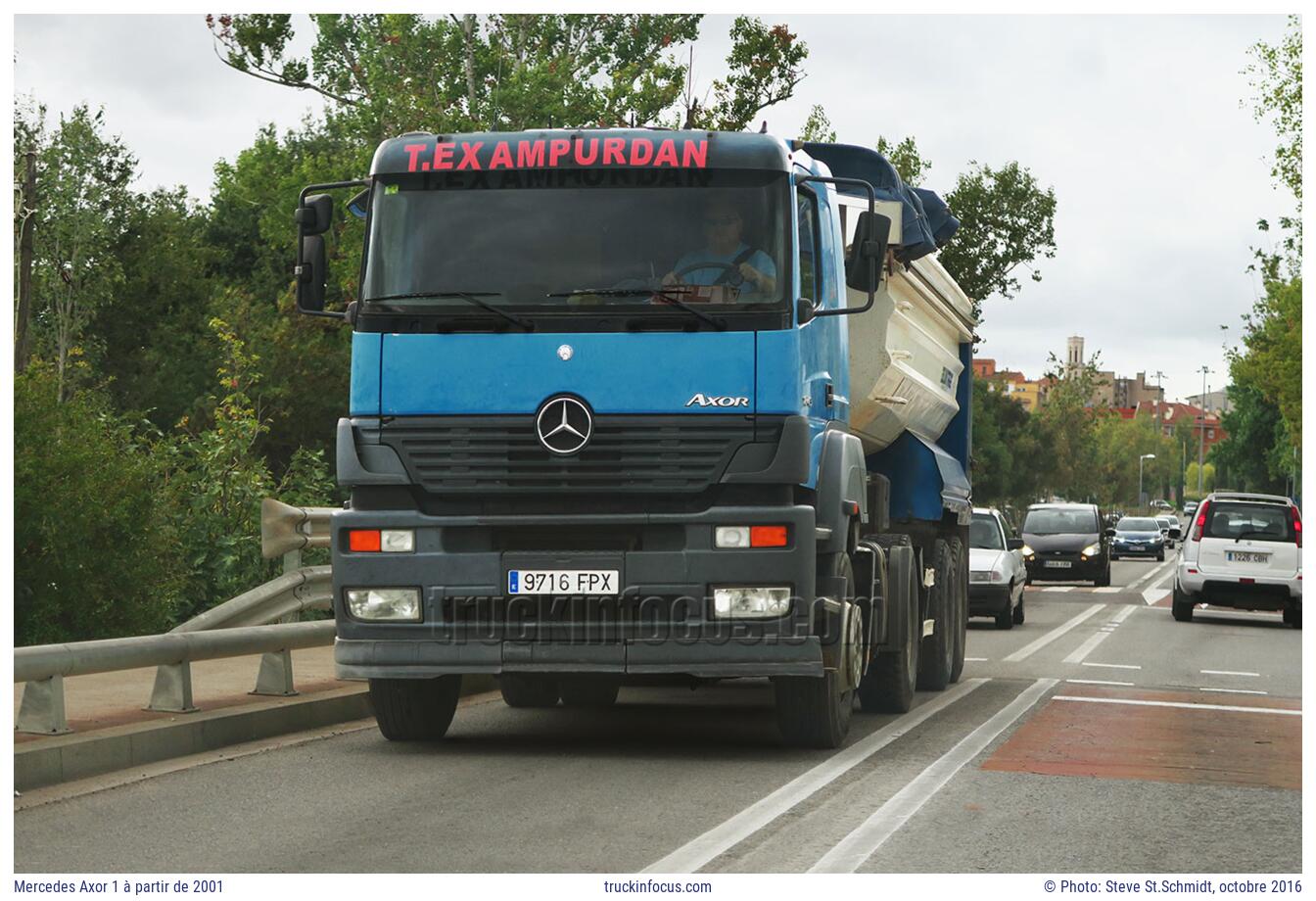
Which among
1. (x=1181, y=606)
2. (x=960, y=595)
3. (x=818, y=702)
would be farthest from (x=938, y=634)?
(x=1181, y=606)

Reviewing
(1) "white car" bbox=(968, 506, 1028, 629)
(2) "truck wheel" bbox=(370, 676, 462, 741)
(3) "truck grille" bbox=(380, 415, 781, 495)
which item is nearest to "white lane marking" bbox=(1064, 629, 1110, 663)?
(1) "white car" bbox=(968, 506, 1028, 629)

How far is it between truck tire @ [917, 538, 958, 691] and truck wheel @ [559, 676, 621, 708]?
2.85 meters

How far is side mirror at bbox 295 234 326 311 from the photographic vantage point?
34.9ft

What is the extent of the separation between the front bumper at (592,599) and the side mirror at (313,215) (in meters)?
1.72

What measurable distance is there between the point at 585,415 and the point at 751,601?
4.18 ft

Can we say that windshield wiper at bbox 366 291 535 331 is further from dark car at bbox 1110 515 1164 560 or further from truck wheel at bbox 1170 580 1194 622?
dark car at bbox 1110 515 1164 560

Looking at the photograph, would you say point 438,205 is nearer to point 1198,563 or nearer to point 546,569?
point 546,569

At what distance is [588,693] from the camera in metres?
14.0

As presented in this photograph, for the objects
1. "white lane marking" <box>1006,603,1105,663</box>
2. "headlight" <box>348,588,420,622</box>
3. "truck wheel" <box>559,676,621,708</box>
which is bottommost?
"white lane marking" <box>1006,603,1105,663</box>

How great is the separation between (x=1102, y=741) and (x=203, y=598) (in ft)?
28.6

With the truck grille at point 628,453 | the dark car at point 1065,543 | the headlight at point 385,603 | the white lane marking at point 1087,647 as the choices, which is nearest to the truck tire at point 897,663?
the truck grille at point 628,453

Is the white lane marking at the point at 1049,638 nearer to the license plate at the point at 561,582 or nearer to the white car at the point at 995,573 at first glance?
the white car at the point at 995,573

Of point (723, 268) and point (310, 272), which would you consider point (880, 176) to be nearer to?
point (723, 268)
